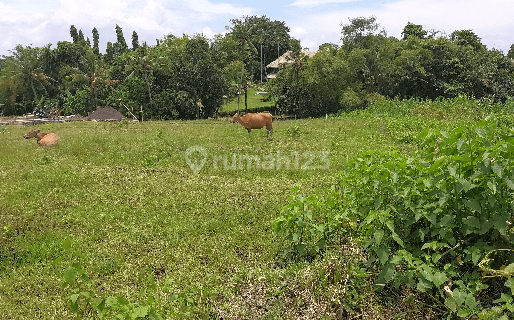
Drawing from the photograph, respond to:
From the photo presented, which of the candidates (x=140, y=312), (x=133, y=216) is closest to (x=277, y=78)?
(x=133, y=216)

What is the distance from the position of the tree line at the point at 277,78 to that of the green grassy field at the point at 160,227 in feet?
74.7

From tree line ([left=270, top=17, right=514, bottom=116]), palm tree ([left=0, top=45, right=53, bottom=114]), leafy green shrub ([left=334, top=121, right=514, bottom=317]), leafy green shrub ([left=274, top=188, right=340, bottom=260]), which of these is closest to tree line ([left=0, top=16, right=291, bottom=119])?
palm tree ([left=0, top=45, right=53, bottom=114])

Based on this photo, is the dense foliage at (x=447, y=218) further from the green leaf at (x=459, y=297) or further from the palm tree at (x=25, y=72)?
the palm tree at (x=25, y=72)

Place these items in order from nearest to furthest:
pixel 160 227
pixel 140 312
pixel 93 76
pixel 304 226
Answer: pixel 140 312 < pixel 304 226 < pixel 160 227 < pixel 93 76

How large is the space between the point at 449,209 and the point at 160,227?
16.2 feet

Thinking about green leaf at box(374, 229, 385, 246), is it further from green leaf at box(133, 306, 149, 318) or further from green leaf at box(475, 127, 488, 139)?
green leaf at box(133, 306, 149, 318)

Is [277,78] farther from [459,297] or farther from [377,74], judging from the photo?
[459,297]

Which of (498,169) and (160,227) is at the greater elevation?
(498,169)

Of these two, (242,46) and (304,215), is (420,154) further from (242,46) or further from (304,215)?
(242,46)

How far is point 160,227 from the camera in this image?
6.81 metres

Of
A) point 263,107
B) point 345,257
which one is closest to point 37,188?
point 345,257

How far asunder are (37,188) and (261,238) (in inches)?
244

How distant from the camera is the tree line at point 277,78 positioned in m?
35.1

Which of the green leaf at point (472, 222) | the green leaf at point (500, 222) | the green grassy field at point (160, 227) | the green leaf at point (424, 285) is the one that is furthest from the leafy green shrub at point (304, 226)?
the green leaf at point (500, 222)
